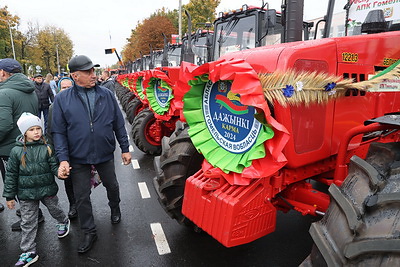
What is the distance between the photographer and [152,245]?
10.2 feet

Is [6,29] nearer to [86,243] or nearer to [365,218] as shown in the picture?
[86,243]

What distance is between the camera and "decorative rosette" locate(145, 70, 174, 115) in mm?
5414

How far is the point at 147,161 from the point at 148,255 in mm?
3408

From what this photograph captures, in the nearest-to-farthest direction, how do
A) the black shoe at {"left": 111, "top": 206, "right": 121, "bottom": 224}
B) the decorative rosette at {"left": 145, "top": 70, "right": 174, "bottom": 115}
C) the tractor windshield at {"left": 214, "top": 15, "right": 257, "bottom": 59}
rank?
the black shoe at {"left": 111, "top": 206, "right": 121, "bottom": 224}, the tractor windshield at {"left": 214, "top": 15, "right": 257, "bottom": 59}, the decorative rosette at {"left": 145, "top": 70, "right": 174, "bottom": 115}

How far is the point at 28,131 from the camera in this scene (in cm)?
295

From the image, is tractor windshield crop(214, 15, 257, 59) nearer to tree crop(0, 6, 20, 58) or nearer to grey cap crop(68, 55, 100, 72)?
grey cap crop(68, 55, 100, 72)

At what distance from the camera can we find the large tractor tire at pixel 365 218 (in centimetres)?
123

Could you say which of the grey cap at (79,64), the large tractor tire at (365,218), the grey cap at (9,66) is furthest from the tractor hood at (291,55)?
the grey cap at (9,66)

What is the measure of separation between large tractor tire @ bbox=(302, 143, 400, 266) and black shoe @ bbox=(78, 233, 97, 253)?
2310 millimetres

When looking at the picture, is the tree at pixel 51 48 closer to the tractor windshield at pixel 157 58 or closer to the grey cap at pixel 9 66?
the tractor windshield at pixel 157 58

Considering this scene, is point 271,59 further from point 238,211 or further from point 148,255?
point 148,255

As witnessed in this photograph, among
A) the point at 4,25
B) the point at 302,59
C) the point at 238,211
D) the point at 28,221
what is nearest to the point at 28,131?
the point at 28,221

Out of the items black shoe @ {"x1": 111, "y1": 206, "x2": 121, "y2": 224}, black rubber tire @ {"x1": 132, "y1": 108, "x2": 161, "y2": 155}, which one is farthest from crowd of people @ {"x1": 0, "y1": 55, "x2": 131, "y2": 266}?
black rubber tire @ {"x1": 132, "y1": 108, "x2": 161, "y2": 155}

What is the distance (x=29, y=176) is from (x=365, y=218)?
9.51ft
